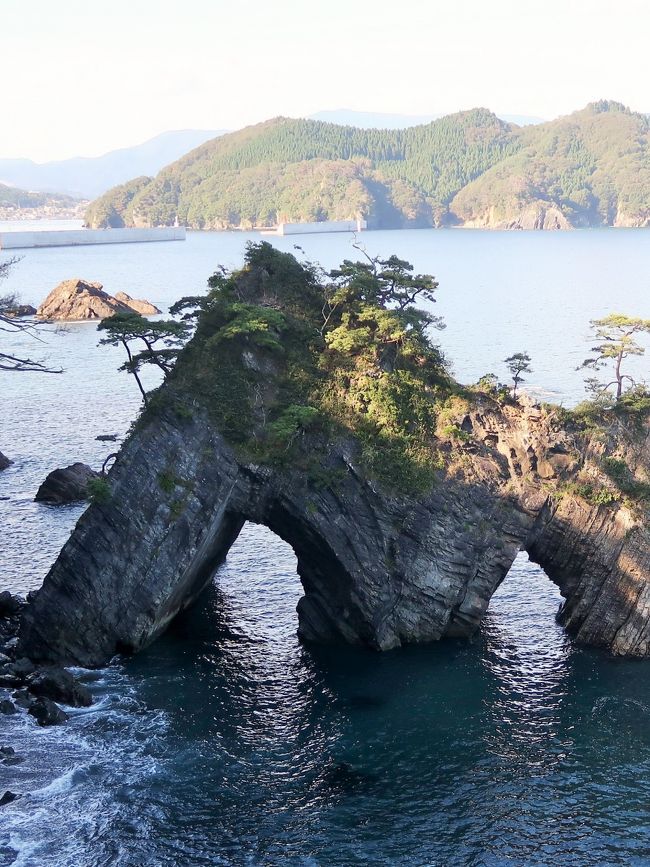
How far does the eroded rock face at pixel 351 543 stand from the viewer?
4062 centimetres

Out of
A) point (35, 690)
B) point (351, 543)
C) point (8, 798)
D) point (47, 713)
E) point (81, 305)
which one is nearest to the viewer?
point (8, 798)

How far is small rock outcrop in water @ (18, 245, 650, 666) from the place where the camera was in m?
40.8

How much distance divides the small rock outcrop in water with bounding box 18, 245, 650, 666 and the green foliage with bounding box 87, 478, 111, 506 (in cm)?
18

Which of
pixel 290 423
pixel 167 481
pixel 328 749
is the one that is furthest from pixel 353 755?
pixel 290 423

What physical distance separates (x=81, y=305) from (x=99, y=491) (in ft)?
343

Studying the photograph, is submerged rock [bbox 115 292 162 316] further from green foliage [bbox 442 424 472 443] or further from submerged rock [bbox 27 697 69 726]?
submerged rock [bbox 27 697 69 726]

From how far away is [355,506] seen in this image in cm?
4219

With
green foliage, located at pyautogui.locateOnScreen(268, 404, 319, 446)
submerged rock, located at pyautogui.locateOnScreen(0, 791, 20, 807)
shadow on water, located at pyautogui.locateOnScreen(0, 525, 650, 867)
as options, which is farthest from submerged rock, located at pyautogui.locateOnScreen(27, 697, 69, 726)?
green foliage, located at pyautogui.locateOnScreen(268, 404, 319, 446)

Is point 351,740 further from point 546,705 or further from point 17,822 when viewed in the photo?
point 17,822

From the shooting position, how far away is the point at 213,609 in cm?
4659

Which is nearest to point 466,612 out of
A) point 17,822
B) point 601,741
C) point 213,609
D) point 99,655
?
point 601,741

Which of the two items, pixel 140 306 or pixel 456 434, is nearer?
pixel 456 434

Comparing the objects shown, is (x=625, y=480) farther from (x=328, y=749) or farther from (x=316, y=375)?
(x=328, y=749)

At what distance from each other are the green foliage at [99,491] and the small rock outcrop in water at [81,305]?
100 meters
